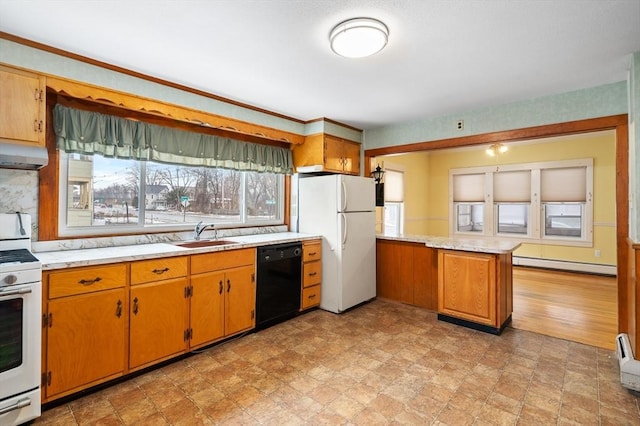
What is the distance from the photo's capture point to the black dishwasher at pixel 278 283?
3.34 metres

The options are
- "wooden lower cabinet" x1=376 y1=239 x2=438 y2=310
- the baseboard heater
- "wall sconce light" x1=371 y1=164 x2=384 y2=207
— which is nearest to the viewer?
the baseboard heater

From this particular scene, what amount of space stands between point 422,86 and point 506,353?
2646mm

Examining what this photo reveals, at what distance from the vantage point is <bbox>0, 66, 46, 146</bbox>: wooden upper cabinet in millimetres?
2137

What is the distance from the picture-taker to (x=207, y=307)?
288 centimetres

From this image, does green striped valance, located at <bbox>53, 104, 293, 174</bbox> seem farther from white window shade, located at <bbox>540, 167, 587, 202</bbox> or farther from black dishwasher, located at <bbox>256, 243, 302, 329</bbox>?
white window shade, located at <bbox>540, 167, 587, 202</bbox>

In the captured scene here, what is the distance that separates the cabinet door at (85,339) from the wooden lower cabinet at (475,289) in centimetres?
317

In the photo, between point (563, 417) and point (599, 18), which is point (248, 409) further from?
point (599, 18)

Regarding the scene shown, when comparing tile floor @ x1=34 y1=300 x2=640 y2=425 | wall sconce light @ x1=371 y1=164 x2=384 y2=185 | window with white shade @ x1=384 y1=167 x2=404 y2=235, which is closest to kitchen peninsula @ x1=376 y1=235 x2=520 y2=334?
tile floor @ x1=34 y1=300 x2=640 y2=425

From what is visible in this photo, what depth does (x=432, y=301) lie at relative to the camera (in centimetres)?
404

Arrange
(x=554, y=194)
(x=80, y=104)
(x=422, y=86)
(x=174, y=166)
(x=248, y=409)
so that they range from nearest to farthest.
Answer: (x=248, y=409)
(x=80, y=104)
(x=422, y=86)
(x=174, y=166)
(x=554, y=194)

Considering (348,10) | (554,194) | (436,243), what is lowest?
(436,243)

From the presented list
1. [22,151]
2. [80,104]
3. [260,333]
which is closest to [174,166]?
[80,104]

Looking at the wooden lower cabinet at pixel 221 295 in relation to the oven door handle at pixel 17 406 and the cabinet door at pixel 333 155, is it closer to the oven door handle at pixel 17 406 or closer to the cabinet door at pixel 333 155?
the oven door handle at pixel 17 406

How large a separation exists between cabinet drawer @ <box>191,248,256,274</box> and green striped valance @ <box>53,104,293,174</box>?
43.9 inches
